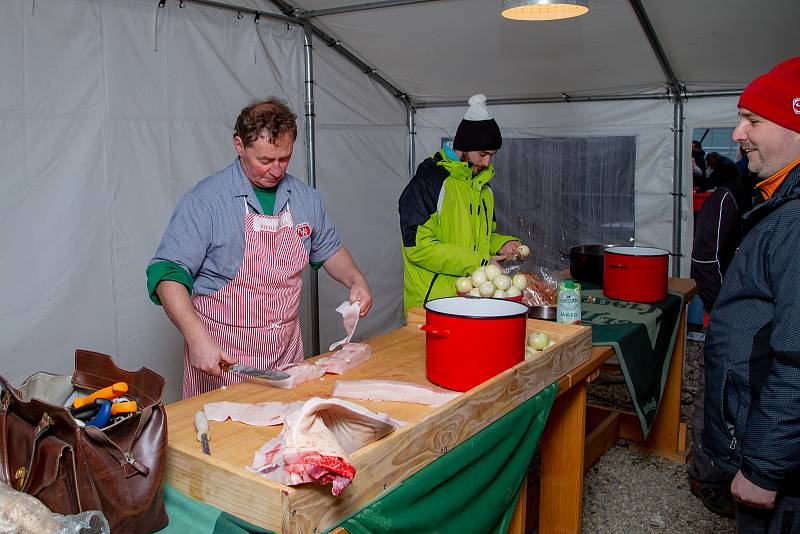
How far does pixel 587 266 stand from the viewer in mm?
3877

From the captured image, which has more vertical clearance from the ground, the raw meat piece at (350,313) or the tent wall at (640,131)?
the tent wall at (640,131)

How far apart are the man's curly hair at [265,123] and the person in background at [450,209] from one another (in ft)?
4.07

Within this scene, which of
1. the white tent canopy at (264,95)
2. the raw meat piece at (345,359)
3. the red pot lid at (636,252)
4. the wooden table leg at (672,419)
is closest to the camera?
the raw meat piece at (345,359)

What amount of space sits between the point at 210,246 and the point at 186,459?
1181 mm

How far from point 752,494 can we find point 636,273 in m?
1.72

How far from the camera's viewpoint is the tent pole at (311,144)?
520 centimetres

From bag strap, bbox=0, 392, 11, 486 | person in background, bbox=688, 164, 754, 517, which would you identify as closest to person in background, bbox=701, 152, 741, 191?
person in background, bbox=688, 164, 754, 517

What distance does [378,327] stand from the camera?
6.48m

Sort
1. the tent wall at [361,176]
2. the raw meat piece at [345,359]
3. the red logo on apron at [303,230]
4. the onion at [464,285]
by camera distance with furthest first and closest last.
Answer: the tent wall at [361,176], the onion at [464,285], the red logo on apron at [303,230], the raw meat piece at [345,359]

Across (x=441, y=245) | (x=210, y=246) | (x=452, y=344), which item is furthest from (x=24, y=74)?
(x=452, y=344)

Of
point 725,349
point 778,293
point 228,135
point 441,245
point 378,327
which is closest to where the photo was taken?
point 778,293

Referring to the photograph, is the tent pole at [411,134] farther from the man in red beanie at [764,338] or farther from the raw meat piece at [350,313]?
the man in red beanie at [764,338]

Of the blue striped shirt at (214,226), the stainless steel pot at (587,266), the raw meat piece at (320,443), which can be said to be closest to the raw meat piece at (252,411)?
the raw meat piece at (320,443)

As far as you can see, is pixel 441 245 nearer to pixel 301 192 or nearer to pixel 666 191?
pixel 301 192
